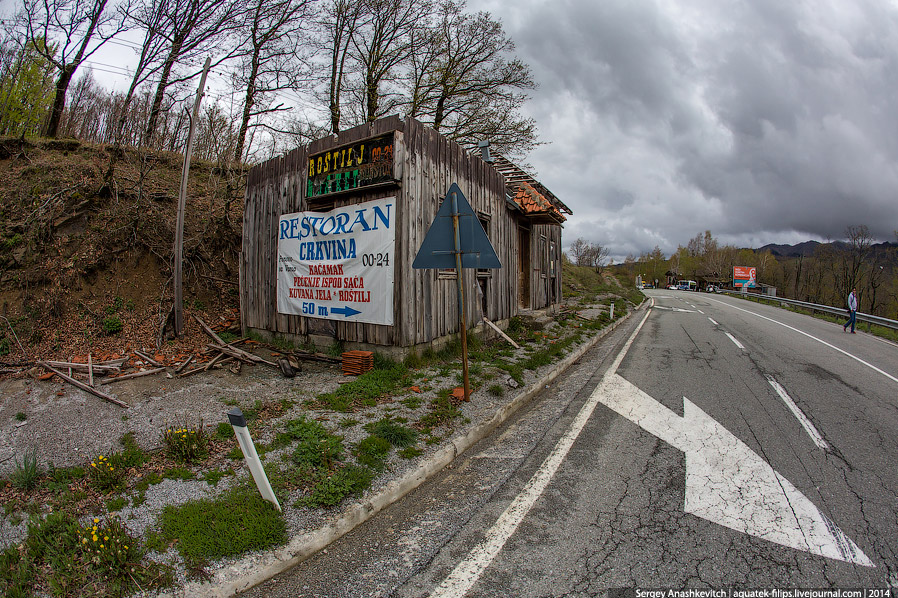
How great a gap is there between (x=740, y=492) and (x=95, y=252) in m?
12.3

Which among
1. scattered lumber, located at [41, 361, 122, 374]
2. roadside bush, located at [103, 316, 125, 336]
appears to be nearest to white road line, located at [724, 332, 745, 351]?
scattered lumber, located at [41, 361, 122, 374]

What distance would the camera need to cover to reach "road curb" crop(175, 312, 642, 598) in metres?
2.37

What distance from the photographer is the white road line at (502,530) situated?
7.84ft

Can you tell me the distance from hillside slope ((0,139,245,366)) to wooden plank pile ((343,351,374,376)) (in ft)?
12.5

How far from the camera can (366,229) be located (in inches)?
290

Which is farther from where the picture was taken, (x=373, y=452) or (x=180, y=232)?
(x=180, y=232)

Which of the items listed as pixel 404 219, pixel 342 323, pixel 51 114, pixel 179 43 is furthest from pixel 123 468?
pixel 51 114

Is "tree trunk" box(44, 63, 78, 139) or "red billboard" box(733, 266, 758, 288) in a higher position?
"tree trunk" box(44, 63, 78, 139)

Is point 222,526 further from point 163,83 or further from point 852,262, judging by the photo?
point 852,262

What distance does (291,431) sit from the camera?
442cm

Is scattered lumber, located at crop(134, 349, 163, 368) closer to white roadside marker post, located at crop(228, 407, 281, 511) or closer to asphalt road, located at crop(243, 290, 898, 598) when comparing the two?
white roadside marker post, located at crop(228, 407, 281, 511)

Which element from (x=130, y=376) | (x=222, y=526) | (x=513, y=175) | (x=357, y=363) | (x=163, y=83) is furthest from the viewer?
(x=513, y=175)

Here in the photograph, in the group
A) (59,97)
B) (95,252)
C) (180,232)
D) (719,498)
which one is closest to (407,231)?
(180,232)

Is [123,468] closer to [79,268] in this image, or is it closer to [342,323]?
[342,323]
